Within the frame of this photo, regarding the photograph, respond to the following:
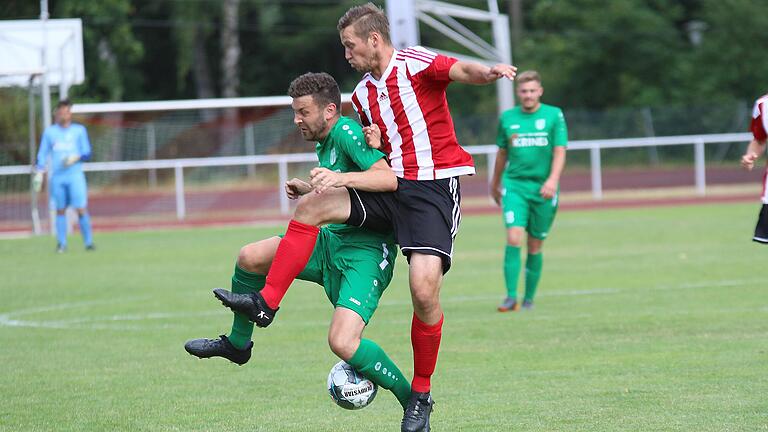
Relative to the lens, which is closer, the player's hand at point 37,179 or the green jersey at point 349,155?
the green jersey at point 349,155

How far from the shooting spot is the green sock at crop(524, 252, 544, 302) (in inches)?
429

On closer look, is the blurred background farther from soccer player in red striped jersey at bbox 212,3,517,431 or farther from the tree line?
soccer player in red striped jersey at bbox 212,3,517,431

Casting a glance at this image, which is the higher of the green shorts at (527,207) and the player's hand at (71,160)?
the player's hand at (71,160)

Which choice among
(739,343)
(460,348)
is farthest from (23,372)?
(739,343)

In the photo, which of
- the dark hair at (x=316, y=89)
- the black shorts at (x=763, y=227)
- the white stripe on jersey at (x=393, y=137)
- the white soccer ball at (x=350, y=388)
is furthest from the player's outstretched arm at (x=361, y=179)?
the black shorts at (x=763, y=227)

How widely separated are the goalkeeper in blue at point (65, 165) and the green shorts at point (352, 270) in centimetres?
1203

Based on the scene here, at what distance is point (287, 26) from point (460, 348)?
39734mm

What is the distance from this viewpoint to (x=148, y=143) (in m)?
29.0

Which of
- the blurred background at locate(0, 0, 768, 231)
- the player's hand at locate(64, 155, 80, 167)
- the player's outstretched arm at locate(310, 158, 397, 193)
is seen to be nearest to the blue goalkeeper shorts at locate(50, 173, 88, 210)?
the player's hand at locate(64, 155, 80, 167)

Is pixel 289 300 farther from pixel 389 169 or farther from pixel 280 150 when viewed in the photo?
pixel 280 150

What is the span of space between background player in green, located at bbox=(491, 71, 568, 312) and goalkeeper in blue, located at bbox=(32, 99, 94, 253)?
858 cm

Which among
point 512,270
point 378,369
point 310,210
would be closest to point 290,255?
point 310,210

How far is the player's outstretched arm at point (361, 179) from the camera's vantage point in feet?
18.8

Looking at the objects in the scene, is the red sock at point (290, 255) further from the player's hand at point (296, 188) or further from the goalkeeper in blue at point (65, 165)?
the goalkeeper in blue at point (65, 165)
